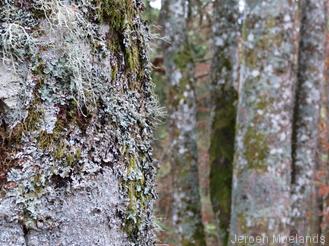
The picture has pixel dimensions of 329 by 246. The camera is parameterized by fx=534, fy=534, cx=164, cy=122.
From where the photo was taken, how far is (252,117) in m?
3.98

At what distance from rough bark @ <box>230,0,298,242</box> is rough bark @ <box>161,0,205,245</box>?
2.28 metres

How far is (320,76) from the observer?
5910 mm

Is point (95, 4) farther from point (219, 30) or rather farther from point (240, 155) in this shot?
point (219, 30)

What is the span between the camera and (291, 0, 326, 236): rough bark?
5.64 meters

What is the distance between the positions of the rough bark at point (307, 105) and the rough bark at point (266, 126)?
1.70m

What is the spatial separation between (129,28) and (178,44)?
544 cm

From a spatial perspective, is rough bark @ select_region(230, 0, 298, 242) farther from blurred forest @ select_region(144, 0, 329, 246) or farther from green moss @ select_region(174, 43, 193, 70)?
green moss @ select_region(174, 43, 193, 70)

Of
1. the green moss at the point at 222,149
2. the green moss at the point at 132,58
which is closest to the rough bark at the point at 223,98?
the green moss at the point at 222,149

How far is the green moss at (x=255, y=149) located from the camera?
3893mm

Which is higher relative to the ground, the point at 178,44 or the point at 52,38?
the point at 178,44

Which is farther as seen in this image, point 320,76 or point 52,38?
point 320,76

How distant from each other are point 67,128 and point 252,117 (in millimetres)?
3137

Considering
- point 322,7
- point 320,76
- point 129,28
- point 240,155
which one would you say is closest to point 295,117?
point 320,76

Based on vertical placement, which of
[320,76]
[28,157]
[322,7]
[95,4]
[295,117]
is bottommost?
[28,157]
